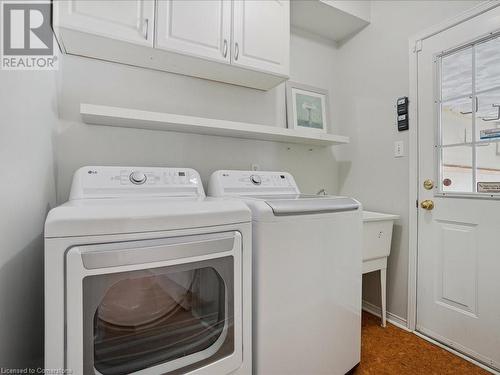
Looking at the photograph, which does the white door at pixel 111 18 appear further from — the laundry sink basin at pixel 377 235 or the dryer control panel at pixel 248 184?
the laundry sink basin at pixel 377 235

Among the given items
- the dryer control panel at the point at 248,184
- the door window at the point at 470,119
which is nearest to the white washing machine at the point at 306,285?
the dryer control panel at the point at 248,184

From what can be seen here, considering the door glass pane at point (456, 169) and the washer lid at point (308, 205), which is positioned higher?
the door glass pane at point (456, 169)

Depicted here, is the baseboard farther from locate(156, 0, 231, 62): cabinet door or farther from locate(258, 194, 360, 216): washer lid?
locate(156, 0, 231, 62): cabinet door

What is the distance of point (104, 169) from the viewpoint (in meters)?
1.34

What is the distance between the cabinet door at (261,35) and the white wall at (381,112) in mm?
871

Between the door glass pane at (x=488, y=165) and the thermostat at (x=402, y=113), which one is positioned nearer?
the door glass pane at (x=488, y=165)

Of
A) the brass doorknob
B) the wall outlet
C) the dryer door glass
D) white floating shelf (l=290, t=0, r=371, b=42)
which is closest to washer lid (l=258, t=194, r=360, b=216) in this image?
the dryer door glass

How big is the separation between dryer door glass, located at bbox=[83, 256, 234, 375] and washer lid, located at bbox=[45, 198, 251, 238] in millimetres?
140

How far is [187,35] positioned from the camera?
1423mm

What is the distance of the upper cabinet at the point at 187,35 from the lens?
1.25m

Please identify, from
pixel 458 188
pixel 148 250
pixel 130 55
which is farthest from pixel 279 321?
pixel 130 55

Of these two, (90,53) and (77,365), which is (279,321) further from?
(90,53)

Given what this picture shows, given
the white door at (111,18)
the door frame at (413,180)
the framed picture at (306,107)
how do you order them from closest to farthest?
the white door at (111,18) → the door frame at (413,180) → the framed picture at (306,107)

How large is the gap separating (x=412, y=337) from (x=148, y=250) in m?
1.86
